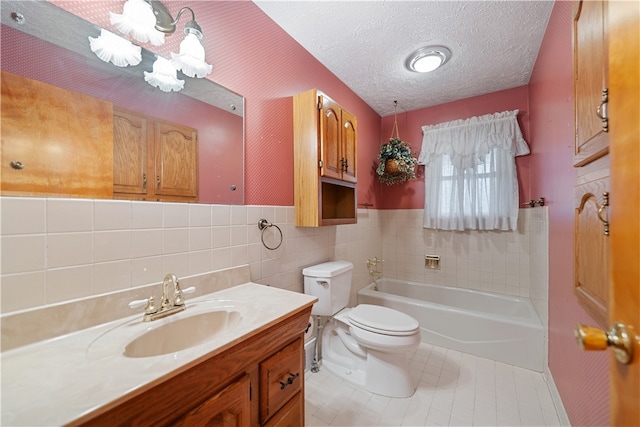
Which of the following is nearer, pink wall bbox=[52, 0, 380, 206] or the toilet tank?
pink wall bbox=[52, 0, 380, 206]

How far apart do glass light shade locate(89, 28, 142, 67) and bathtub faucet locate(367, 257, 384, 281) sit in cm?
242

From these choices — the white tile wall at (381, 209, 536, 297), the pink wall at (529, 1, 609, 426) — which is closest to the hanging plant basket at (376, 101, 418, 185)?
the white tile wall at (381, 209, 536, 297)

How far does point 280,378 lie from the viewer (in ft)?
3.00

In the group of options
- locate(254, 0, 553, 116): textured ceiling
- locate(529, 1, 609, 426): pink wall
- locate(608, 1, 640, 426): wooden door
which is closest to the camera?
locate(608, 1, 640, 426): wooden door

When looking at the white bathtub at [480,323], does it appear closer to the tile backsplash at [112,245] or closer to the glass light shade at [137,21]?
the tile backsplash at [112,245]

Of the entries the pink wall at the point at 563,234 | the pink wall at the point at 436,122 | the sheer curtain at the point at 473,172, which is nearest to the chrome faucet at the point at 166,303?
the pink wall at the point at 563,234

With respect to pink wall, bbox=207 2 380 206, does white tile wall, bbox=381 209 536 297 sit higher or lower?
lower

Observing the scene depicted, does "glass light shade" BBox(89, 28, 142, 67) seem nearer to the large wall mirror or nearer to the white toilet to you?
the large wall mirror

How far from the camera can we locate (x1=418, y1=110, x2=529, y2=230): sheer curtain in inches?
93.4

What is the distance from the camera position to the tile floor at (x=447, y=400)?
1.39m

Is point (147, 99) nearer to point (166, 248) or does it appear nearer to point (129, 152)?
point (129, 152)

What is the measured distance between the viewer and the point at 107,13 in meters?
0.93

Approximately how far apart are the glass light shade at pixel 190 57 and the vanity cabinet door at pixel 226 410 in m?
1.31

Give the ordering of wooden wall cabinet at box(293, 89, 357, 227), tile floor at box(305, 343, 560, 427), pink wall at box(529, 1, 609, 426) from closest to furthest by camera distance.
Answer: pink wall at box(529, 1, 609, 426) < tile floor at box(305, 343, 560, 427) < wooden wall cabinet at box(293, 89, 357, 227)
